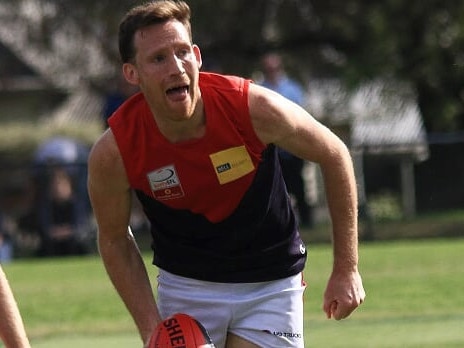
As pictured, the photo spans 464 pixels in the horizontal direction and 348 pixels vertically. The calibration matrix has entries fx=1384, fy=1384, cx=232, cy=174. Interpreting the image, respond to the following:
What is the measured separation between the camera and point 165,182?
18.9 feet

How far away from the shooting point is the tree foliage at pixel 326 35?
984 inches

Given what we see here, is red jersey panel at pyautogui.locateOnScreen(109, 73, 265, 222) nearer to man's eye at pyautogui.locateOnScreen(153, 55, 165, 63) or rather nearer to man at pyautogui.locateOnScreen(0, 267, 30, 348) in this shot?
man's eye at pyautogui.locateOnScreen(153, 55, 165, 63)

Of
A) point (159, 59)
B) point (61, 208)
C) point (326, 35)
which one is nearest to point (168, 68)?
point (159, 59)

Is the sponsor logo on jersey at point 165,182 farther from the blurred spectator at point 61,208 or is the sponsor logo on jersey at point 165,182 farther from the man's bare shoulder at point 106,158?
the blurred spectator at point 61,208

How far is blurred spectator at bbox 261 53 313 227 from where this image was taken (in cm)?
1661

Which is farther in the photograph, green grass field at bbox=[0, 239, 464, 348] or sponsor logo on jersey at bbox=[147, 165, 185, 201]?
green grass field at bbox=[0, 239, 464, 348]

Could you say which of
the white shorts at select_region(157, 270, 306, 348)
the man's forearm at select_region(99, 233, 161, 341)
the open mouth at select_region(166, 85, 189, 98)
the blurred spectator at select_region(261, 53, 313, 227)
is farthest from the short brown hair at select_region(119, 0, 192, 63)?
the blurred spectator at select_region(261, 53, 313, 227)

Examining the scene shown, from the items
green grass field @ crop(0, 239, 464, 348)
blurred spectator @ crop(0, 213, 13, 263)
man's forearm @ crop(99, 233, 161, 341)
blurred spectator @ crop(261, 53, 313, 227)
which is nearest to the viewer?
man's forearm @ crop(99, 233, 161, 341)

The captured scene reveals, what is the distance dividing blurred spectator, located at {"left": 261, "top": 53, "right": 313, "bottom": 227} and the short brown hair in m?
9.50

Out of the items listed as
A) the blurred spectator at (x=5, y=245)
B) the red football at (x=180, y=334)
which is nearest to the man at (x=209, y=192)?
the red football at (x=180, y=334)

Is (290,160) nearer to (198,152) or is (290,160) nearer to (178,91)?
(198,152)

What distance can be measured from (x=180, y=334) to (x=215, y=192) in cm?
63

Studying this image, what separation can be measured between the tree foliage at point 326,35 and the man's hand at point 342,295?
1897 centimetres

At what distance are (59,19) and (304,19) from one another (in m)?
4.95
